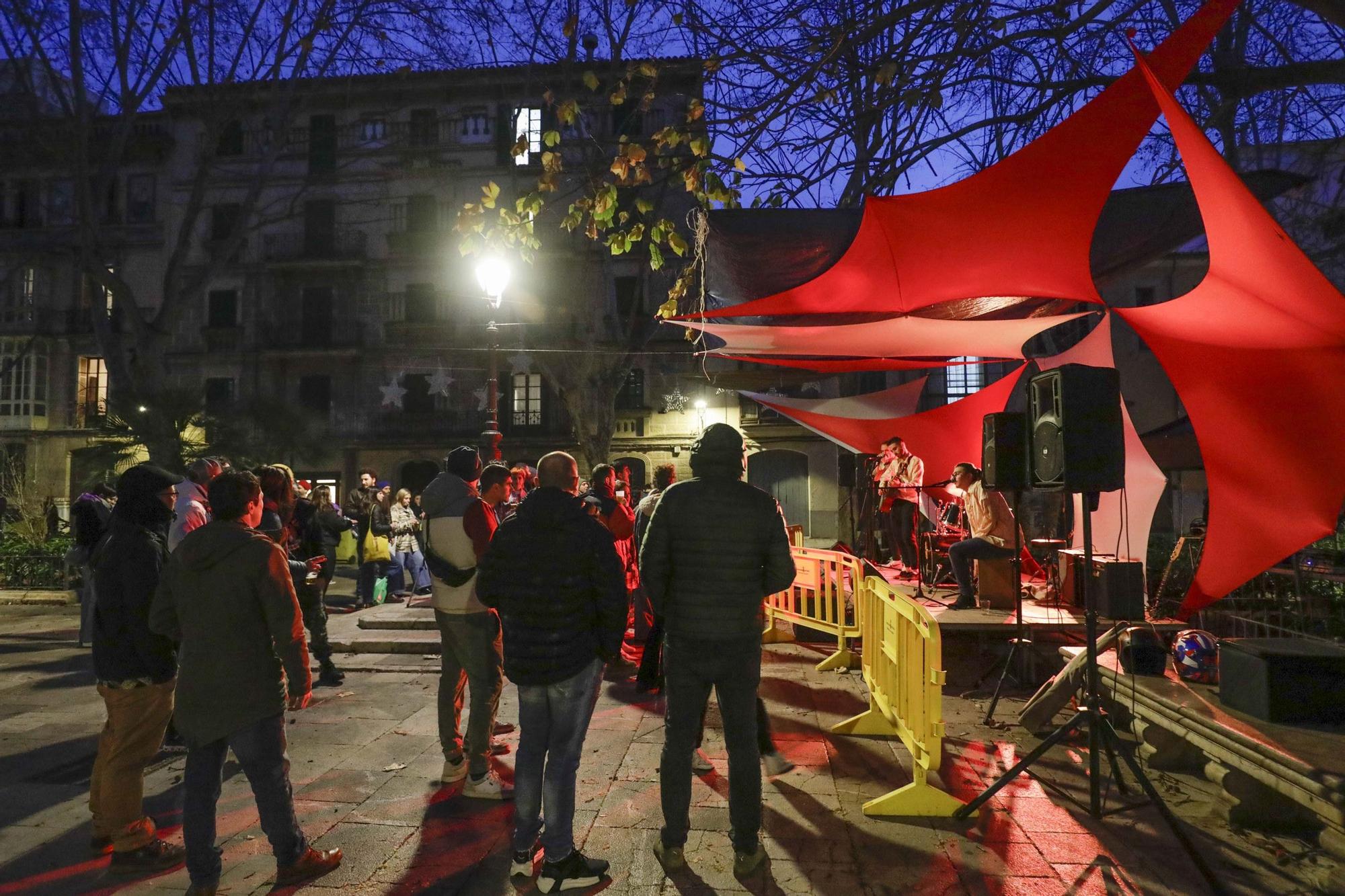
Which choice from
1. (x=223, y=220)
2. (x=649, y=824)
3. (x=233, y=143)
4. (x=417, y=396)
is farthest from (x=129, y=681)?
(x=233, y=143)

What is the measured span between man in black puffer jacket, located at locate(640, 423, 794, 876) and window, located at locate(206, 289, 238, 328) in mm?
28390

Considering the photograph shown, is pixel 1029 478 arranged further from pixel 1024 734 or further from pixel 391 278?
pixel 391 278

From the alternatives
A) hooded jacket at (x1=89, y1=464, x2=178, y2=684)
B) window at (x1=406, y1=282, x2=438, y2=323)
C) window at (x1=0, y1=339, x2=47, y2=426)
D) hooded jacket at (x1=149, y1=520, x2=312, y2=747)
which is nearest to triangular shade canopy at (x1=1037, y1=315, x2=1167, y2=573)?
hooded jacket at (x1=149, y1=520, x2=312, y2=747)

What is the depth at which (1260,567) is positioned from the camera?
4422 mm

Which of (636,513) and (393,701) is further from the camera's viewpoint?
(636,513)

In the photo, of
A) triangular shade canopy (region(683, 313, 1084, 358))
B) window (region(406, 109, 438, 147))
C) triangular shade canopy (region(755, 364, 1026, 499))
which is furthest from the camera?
window (region(406, 109, 438, 147))

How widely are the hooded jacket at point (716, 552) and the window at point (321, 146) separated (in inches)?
1109

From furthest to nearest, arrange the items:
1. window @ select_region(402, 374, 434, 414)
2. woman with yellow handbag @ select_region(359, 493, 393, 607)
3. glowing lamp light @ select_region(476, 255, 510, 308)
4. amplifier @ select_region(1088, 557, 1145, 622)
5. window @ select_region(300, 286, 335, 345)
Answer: window @ select_region(300, 286, 335, 345)
window @ select_region(402, 374, 434, 414)
woman with yellow handbag @ select_region(359, 493, 393, 607)
glowing lamp light @ select_region(476, 255, 510, 308)
amplifier @ select_region(1088, 557, 1145, 622)

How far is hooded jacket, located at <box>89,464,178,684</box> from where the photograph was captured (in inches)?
136

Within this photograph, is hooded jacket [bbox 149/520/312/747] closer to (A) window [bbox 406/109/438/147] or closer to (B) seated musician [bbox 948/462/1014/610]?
(B) seated musician [bbox 948/462/1014/610]

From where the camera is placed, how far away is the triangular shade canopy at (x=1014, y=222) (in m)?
3.86

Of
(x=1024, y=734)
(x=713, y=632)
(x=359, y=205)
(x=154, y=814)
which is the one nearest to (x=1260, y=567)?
(x=1024, y=734)

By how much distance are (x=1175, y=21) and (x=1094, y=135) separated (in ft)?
15.6

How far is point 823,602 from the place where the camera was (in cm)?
873
